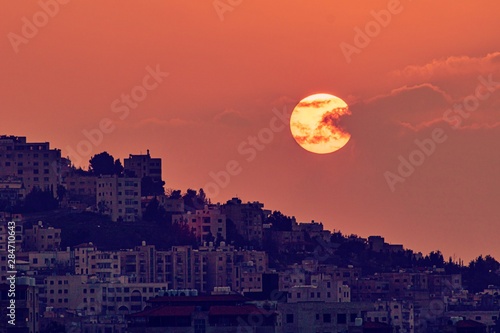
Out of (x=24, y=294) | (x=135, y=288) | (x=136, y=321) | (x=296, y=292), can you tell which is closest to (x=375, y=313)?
(x=296, y=292)

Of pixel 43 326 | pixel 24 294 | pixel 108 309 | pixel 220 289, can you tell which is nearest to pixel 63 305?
pixel 108 309

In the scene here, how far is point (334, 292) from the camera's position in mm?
197375

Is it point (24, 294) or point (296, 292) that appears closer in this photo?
point (24, 294)

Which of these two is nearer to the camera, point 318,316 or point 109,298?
point 318,316

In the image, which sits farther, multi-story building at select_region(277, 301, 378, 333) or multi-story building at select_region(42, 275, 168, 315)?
multi-story building at select_region(42, 275, 168, 315)

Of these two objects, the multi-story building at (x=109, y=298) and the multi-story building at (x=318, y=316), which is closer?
the multi-story building at (x=318, y=316)

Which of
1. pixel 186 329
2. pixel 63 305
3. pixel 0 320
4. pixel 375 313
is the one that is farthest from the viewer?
pixel 63 305

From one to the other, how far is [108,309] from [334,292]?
65.2 ft

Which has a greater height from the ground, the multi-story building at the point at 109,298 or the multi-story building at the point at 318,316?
the multi-story building at the point at 109,298

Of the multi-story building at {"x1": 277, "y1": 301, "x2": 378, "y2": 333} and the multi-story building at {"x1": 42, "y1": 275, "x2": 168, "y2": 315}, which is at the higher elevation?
the multi-story building at {"x1": 42, "y1": 275, "x2": 168, "y2": 315}

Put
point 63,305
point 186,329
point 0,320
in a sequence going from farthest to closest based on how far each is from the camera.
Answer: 1. point 63,305
2. point 186,329
3. point 0,320

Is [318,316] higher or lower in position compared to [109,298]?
lower

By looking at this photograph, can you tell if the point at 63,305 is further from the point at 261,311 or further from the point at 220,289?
the point at 261,311

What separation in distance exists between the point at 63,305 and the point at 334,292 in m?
24.0
